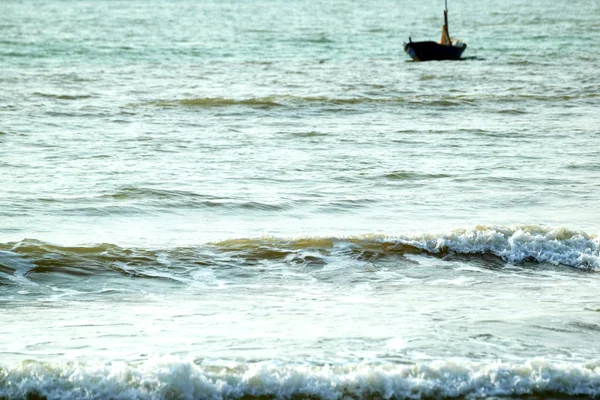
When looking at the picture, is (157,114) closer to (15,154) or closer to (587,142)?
(15,154)

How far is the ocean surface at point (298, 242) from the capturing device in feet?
17.4

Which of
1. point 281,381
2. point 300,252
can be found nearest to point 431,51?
point 300,252

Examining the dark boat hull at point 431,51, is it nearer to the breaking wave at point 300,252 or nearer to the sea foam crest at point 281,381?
the breaking wave at point 300,252

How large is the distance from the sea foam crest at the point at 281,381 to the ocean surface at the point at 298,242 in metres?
0.01

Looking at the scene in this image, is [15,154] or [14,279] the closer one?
[14,279]

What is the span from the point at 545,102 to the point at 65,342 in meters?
17.6

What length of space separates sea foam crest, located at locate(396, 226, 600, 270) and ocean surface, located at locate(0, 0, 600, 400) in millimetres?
22

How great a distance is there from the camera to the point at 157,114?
18.8 metres

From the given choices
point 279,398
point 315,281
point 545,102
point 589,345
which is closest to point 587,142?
point 545,102

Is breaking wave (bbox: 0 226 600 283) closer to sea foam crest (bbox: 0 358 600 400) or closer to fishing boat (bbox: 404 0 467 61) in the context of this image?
sea foam crest (bbox: 0 358 600 400)

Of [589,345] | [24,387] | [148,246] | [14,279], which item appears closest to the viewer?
[24,387]

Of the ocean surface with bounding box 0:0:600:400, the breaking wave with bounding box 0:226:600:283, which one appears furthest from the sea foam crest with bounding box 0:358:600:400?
the breaking wave with bounding box 0:226:600:283

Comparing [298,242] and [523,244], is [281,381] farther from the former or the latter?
[523,244]

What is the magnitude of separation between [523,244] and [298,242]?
2253mm
